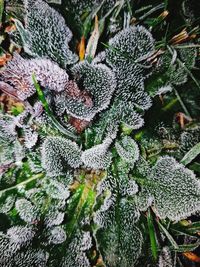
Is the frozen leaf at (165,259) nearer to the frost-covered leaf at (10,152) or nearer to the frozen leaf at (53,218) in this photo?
the frozen leaf at (53,218)

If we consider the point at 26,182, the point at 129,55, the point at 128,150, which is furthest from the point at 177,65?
the point at 26,182

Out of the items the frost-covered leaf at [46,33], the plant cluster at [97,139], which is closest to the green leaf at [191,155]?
the plant cluster at [97,139]

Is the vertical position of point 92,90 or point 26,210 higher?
point 92,90

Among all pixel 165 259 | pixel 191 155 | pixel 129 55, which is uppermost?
pixel 129 55

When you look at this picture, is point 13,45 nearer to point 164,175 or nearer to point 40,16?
point 40,16

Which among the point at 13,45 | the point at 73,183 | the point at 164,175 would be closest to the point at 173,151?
the point at 164,175

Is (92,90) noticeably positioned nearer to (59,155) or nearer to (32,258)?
(59,155)
